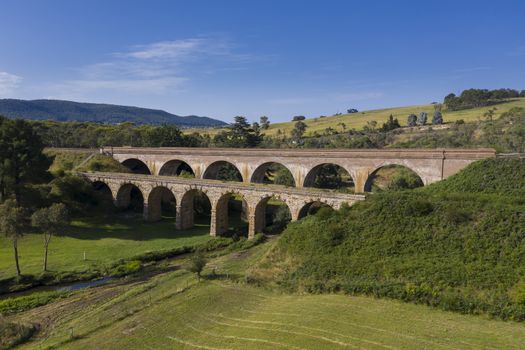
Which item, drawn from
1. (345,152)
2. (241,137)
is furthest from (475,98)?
(345,152)

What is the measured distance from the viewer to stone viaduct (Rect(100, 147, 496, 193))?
36.3m

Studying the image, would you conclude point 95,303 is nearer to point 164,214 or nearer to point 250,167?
point 164,214

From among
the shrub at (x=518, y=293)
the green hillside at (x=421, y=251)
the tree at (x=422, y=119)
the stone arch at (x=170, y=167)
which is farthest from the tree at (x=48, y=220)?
the tree at (x=422, y=119)

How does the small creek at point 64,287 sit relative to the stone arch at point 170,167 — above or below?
below

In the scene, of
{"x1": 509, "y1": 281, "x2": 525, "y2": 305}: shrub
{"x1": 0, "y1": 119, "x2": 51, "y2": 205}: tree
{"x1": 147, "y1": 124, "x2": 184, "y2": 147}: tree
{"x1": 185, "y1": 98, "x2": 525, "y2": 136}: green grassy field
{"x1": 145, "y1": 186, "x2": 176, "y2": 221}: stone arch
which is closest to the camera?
{"x1": 509, "y1": 281, "x2": 525, "y2": 305}: shrub

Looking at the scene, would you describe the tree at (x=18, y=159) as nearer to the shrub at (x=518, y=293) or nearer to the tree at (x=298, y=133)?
the shrub at (x=518, y=293)

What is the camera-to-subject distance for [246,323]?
17.2 meters

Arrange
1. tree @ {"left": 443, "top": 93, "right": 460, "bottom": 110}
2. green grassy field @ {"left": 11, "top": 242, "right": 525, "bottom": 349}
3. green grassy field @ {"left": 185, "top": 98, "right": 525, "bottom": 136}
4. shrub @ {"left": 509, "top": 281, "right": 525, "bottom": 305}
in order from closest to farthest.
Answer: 1. green grassy field @ {"left": 11, "top": 242, "right": 525, "bottom": 349}
2. shrub @ {"left": 509, "top": 281, "right": 525, "bottom": 305}
3. green grassy field @ {"left": 185, "top": 98, "right": 525, "bottom": 136}
4. tree @ {"left": 443, "top": 93, "right": 460, "bottom": 110}

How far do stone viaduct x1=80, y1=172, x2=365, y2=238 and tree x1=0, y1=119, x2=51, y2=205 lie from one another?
7.65m

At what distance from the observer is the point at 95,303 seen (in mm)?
22547

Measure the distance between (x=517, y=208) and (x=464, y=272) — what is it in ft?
24.6

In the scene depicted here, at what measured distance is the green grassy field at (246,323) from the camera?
1470 centimetres

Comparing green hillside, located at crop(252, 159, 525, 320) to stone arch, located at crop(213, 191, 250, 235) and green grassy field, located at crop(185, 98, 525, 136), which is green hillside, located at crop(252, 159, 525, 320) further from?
green grassy field, located at crop(185, 98, 525, 136)

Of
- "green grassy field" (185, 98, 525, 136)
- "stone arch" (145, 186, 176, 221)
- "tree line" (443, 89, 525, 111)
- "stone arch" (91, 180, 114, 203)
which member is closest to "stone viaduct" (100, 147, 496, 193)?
"stone arch" (91, 180, 114, 203)
